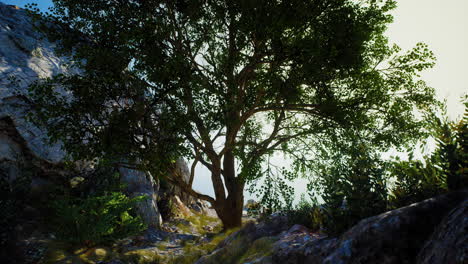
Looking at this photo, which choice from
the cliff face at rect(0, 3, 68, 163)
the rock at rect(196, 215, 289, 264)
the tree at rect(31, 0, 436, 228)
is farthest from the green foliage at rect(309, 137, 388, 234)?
the cliff face at rect(0, 3, 68, 163)

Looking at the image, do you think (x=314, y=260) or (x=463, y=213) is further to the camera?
(x=314, y=260)

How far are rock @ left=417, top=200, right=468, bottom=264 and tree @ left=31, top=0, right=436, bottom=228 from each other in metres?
6.91

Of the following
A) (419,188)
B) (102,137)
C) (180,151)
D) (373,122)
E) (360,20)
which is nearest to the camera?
(419,188)

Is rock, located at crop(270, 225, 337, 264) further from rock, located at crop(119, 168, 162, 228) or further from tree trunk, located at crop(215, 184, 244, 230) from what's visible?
rock, located at crop(119, 168, 162, 228)

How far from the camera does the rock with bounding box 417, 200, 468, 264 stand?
254 centimetres

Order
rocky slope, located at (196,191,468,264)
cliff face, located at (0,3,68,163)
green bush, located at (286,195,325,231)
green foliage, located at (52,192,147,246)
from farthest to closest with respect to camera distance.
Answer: cliff face, located at (0,3,68,163), green foliage, located at (52,192,147,246), green bush, located at (286,195,325,231), rocky slope, located at (196,191,468,264)

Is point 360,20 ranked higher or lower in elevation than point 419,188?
higher

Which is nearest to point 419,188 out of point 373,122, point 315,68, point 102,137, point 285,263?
point 285,263

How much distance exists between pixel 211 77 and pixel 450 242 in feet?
31.2

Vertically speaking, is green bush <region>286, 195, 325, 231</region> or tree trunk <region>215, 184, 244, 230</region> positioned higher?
tree trunk <region>215, 184, 244, 230</region>

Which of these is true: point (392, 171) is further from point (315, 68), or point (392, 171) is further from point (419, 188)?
point (315, 68)

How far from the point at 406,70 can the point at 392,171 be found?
7.68 metres

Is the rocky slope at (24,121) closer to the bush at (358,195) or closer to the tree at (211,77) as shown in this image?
the tree at (211,77)

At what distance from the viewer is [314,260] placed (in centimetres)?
461
